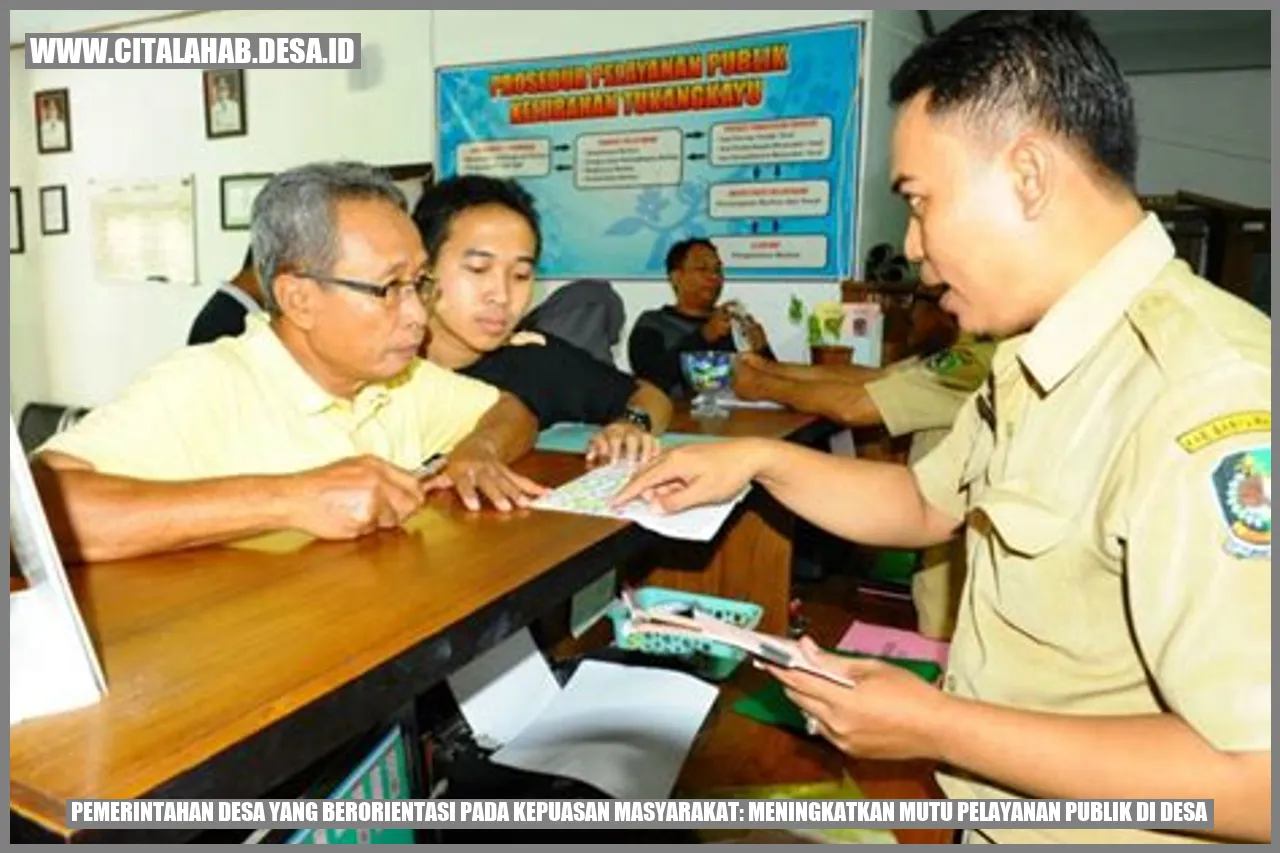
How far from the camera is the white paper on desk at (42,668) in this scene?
19.1 inches

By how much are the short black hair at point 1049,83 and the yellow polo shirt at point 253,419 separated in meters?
0.83

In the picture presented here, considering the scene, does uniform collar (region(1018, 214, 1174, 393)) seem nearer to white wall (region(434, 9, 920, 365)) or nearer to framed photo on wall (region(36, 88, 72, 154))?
white wall (region(434, 9, 920, 365))

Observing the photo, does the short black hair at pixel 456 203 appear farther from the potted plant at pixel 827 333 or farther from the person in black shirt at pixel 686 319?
the person in black shirt at pixel 686 319

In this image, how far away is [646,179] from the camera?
349 centimetres

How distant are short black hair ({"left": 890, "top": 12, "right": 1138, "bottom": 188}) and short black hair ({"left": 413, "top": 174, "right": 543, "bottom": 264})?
36.9 inches

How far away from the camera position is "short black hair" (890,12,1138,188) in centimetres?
71

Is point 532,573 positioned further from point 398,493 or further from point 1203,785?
point 1203,785

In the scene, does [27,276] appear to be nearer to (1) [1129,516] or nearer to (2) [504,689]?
(2) [504,689]

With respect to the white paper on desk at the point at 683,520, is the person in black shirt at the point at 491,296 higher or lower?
higher

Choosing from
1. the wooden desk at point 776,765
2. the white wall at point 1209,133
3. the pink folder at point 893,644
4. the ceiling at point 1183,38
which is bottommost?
the wooden desk at point 776,765

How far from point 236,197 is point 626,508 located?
405 centimetres

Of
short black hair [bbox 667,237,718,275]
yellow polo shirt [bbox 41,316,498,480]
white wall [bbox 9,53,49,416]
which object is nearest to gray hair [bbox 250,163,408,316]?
yellow polo shirt [bbox 41,316,498,480]

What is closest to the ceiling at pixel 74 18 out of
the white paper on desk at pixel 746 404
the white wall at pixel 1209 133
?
the white paper on desk at pixel 746 404
